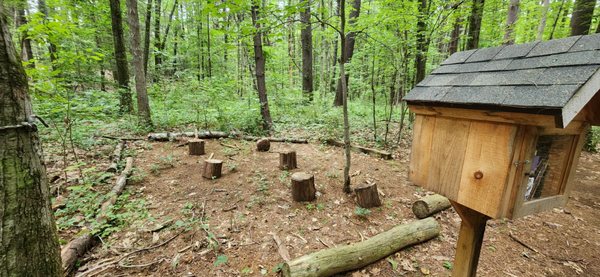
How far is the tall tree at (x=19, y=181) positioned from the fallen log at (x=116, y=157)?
3.51m

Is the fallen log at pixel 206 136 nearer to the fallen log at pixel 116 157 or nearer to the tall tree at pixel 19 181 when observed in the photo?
the fallen log at pixel 116 157

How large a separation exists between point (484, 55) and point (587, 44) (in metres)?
0.56

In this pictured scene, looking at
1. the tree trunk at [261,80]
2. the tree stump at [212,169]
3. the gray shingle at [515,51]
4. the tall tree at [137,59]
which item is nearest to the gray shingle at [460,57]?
the gray shingle at [515,51]

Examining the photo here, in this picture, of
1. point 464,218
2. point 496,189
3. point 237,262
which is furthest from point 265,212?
point 496,189

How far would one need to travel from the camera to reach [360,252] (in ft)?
9.23

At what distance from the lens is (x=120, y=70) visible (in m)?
8.20

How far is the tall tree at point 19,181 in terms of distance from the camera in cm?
146

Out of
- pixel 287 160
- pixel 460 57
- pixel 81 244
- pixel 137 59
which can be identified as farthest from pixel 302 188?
pixel 137 59

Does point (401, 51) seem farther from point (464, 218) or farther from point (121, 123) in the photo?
point (121, 123)

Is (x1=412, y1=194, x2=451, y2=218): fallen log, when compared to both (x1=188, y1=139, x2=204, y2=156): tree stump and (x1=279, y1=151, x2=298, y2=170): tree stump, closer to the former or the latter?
(x1=279, y1=151, x2=298, y2=170): tree stump

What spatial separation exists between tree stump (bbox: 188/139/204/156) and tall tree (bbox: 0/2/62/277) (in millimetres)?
4119

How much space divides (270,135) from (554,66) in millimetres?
6947

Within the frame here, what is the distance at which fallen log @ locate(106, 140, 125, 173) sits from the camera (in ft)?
15.4

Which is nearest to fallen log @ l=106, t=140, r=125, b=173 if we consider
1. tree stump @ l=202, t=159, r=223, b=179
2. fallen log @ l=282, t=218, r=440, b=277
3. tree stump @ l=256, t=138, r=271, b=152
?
tree stump @ l=202, t=159, r=223, b=179
